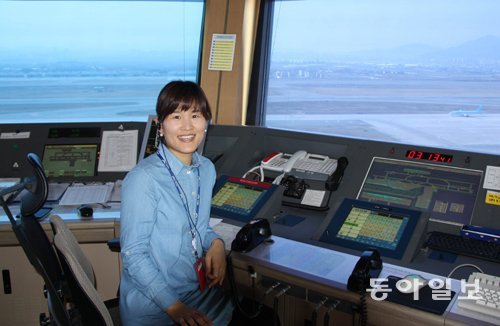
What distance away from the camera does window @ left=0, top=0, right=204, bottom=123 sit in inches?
137

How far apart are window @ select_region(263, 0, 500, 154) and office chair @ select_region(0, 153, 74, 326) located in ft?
5.73

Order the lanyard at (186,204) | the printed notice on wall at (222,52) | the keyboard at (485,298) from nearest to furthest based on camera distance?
the keyboard at (485,298), the lanyard at (186,204), the printed notice on wall at (222,52)

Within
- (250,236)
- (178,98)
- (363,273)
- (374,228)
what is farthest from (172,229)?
(374,228)

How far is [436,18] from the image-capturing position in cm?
284

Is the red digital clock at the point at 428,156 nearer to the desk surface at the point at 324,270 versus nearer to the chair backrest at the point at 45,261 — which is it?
the desk surface at the point at 324,270

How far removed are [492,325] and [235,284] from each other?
0.88m

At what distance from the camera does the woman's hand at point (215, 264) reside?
5.63ft

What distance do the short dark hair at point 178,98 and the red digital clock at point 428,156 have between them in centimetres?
122

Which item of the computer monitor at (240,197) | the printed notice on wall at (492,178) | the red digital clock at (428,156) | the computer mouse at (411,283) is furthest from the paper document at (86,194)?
the printed notice on wall at (492,178)

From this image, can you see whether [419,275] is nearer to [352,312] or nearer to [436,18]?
[352,312]

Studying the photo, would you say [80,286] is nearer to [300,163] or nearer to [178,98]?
[178,98]

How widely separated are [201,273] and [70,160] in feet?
5.68

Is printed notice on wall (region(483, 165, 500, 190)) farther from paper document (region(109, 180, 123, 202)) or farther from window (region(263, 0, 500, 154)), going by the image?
paper document (region(109, 180, 123, 202))

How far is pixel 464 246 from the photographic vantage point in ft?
6.61
